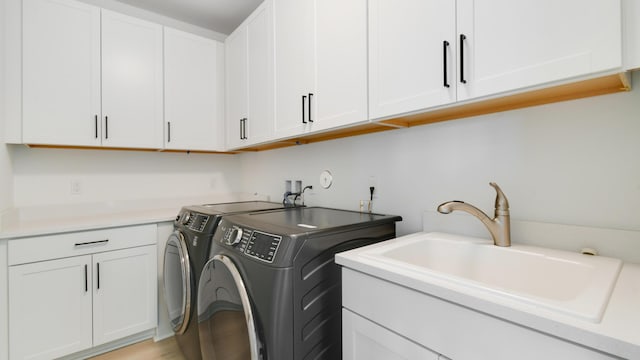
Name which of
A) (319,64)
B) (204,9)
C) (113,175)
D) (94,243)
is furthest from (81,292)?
(204,9)

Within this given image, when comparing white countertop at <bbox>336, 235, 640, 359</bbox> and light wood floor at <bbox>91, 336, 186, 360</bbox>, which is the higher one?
white countertop at <bbox>336, 235, 640, 359</bbox>

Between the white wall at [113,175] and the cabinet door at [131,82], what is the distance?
348 millimetres

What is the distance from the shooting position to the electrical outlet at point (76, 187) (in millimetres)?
2223

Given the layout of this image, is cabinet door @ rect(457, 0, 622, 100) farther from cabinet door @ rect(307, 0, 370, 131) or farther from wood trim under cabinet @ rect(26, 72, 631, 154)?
cabinet door @ rect(307, 0, 370, 131)

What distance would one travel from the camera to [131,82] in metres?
2.21

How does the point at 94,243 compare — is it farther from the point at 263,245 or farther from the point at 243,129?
the point at 263,245

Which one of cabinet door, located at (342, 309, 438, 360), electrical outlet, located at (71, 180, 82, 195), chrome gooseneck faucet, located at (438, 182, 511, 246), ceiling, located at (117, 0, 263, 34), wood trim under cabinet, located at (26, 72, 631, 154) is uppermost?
ceiling, located at (117, 0, 263, 34)

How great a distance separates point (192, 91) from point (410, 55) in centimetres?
203

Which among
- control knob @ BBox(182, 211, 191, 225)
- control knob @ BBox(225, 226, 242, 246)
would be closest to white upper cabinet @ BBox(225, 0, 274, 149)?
control knob @ BBox(182, 211, 191, 225)

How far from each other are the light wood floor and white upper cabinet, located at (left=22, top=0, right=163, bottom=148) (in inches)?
58.2

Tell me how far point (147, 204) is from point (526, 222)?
2.75 meters

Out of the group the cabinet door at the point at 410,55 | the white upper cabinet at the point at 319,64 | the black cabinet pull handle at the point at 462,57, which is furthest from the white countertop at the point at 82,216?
the black cabinet pull handle at the point at 462,57

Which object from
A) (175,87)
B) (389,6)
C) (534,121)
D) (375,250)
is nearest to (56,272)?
(175,87)

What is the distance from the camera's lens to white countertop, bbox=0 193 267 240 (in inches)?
68.1
